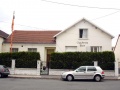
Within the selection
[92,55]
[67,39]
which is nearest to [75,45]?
[67,39]

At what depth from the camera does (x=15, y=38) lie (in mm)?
33781

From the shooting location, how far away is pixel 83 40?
104ft

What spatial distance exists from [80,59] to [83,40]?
17.5 feet

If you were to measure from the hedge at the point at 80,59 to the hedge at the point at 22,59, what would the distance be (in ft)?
7.00

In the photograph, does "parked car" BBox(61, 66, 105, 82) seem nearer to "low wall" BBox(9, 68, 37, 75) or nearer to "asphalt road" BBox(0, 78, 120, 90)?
"asphalt road" BBox(0, 78, 120, 90)

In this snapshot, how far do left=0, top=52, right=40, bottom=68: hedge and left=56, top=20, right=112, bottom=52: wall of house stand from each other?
521 cm

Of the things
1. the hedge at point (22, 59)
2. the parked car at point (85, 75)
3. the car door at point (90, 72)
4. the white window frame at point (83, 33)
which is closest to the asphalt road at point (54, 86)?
the parked car at point (85, 75)

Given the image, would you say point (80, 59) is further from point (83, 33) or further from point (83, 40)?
point (83, 33)

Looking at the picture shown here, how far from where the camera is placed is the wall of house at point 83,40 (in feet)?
103

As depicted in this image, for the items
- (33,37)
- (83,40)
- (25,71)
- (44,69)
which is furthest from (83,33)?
(25,71)

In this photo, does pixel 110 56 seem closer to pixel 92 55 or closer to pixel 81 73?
pixel 92 55

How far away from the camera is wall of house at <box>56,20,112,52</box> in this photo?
3144 centimetres

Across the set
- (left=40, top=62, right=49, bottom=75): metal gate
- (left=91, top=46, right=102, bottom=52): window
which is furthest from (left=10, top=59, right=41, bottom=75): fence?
(left=91, top=46, right=102, bottom=52): window

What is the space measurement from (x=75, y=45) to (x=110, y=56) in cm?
639
